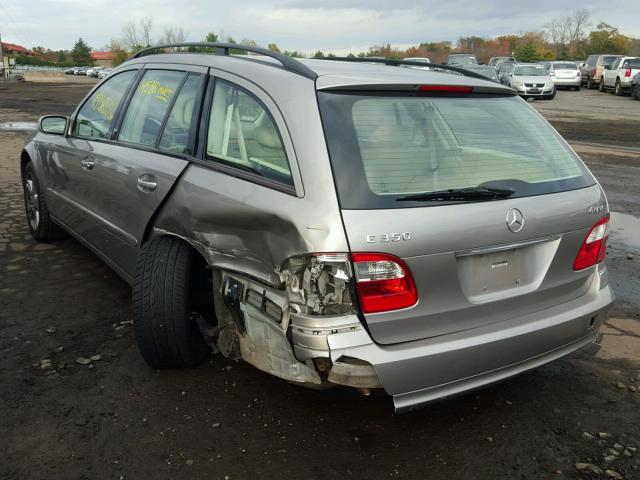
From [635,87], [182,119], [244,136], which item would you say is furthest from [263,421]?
[635,87]

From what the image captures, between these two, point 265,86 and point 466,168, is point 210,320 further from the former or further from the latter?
point 466,168

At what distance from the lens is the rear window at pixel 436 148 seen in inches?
99.8

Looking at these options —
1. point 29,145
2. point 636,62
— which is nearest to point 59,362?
point 29,145

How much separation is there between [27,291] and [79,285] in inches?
14.4

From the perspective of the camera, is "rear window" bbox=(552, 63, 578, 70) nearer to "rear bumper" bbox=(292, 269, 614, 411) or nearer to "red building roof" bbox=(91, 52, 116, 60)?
"rear bumper" bbox=(292, 269, 614, 411)

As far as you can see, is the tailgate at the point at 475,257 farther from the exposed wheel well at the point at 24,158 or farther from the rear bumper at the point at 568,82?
the rear bumper at the point at 568,82

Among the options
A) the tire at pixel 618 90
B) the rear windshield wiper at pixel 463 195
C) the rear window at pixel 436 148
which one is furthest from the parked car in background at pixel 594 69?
the rear windshield wiper at pixel 463 195

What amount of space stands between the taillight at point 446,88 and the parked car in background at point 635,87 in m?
28.1

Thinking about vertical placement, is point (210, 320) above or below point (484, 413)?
above

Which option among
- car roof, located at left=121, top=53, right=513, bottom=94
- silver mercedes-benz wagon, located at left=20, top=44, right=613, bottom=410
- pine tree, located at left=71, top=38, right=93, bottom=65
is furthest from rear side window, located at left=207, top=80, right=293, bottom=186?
pine tree, located at left=71, top=38, right=93, bottom=65

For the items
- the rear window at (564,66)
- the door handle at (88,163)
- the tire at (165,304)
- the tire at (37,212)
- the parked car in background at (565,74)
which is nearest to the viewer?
the tire at (165,304)

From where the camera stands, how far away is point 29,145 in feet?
18.5

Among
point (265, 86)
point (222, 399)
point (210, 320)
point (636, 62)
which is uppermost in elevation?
point (265, 86)

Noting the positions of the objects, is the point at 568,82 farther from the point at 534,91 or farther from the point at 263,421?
the point at 263,421
